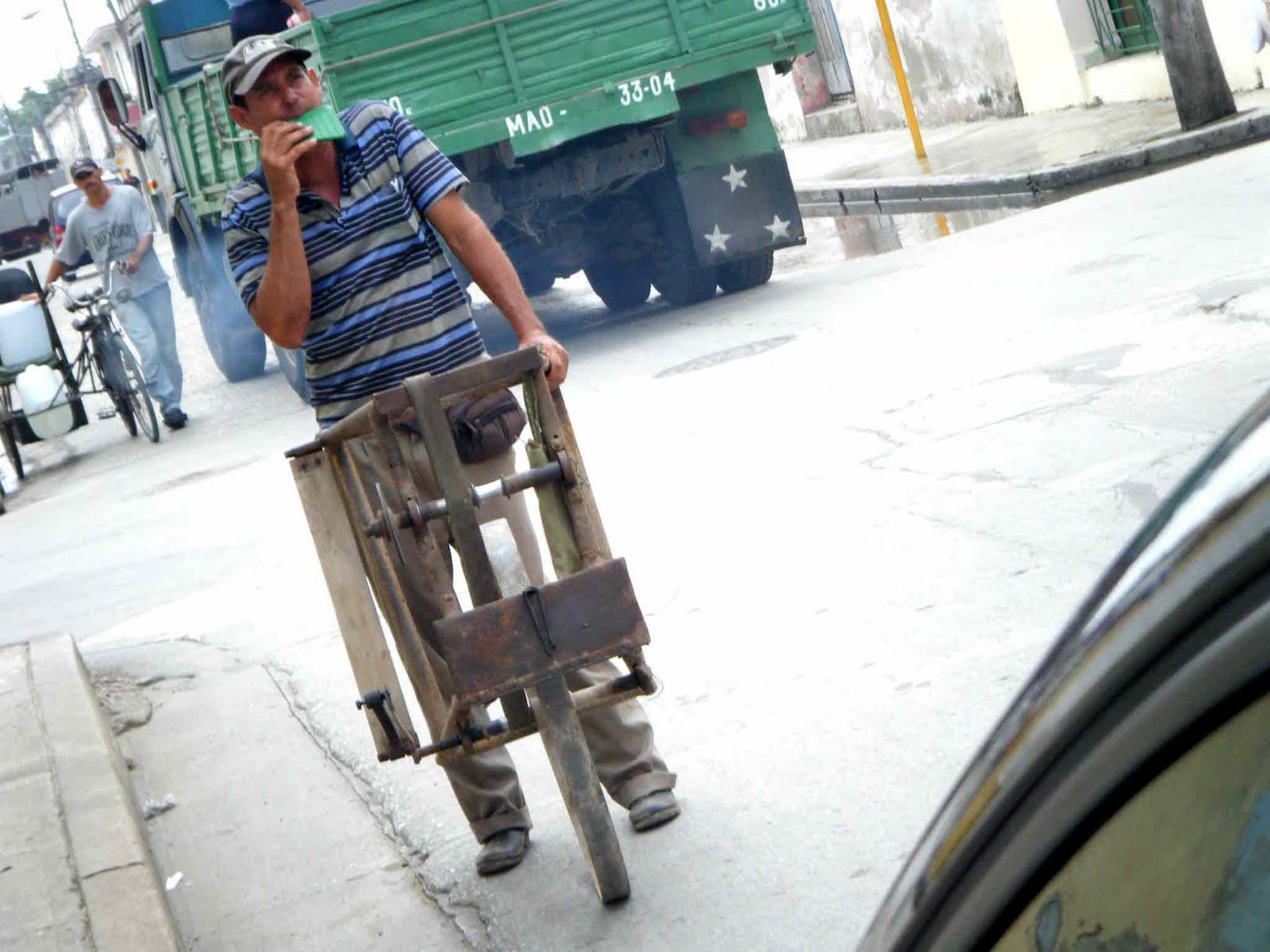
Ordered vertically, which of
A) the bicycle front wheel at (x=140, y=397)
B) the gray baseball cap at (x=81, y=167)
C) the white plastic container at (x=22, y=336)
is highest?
the gray baseball cap at (x=81, y=167)

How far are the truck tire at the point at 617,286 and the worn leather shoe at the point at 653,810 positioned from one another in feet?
30.9

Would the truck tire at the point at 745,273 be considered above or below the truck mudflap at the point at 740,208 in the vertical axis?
below

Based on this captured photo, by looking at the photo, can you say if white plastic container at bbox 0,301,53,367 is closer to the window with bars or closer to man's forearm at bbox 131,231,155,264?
man's forearm at bbox 131,231,155,264

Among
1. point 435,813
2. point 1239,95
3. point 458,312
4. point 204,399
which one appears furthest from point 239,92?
point 1239,95

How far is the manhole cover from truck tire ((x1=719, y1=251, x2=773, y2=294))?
2306 mm

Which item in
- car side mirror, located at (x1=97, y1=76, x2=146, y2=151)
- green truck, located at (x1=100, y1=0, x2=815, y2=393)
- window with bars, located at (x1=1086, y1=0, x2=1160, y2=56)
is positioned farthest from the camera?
window with bars, located at (x1=1086, y1=0, x2=1160, y2=56)

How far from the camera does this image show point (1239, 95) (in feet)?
48.7

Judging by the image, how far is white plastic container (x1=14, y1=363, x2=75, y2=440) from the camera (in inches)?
503

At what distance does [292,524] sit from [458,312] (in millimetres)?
4883

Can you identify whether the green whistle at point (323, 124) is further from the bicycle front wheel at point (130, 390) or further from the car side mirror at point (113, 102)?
the car side mirror at point (113, 102)

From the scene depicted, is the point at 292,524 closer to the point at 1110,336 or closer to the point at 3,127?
the point at 1110,336

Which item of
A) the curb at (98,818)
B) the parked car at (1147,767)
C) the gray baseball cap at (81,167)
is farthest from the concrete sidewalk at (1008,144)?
the parked car at (1147,767)

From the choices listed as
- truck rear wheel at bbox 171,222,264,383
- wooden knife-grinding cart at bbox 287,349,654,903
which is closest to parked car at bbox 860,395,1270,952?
wooden knife-grinding cart at bbox 287,349,654,903

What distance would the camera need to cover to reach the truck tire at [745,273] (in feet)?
40.7
